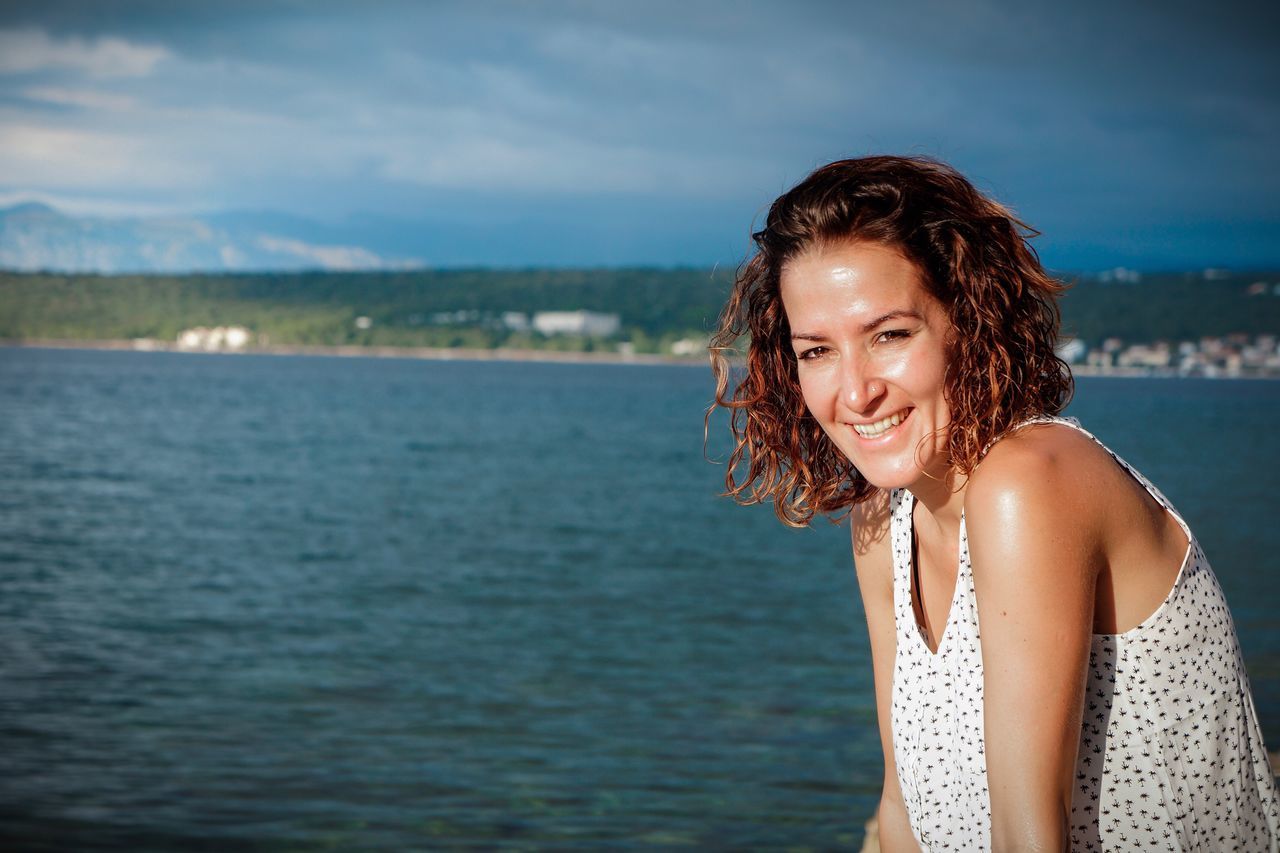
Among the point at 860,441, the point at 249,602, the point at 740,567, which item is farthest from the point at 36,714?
the point at 740,567

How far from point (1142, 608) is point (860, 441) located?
0.55 metres

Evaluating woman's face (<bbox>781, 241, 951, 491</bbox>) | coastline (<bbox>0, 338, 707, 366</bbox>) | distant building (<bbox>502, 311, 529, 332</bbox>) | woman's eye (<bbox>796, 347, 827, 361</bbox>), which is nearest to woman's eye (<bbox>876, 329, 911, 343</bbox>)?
woman's face (<bbox>781, 241, 951, 491</bbox>)

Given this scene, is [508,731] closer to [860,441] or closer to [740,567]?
[860,441]

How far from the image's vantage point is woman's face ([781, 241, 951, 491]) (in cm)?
208

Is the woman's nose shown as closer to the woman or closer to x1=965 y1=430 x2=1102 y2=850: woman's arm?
the woman

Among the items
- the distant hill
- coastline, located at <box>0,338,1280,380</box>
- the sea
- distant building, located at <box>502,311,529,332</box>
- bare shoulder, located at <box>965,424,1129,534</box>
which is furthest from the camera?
distant building, located at <box>502,311,529,332</box>

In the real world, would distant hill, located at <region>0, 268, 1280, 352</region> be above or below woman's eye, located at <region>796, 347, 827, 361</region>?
above

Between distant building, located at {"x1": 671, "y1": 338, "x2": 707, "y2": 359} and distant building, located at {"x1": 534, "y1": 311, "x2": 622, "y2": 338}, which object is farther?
distant building, located at {"x1": 534, "y1": 311, "x2": 622, "y2": 338}

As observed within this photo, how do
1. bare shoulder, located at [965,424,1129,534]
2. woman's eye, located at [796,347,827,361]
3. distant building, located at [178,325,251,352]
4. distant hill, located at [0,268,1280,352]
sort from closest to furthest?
bare shoulder, located at [965,424,1129,534] → woman's eye, located at [796,347,827,361] → distant hill, located at [0,268,1280,352] → distant building, located at [178,325,251,352]

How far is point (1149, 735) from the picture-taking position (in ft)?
6.58

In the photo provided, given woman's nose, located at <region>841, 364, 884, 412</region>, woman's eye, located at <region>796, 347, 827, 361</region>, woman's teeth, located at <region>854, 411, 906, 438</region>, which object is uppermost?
woman's eye, located at <region>796, 347, 827, 361</region>

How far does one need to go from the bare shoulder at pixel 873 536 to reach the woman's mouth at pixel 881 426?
37 cm

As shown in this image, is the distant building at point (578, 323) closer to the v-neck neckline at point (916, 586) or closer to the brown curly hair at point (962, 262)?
the v-neck neckline at point (916, 586)

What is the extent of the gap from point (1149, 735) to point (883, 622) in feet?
2.12
